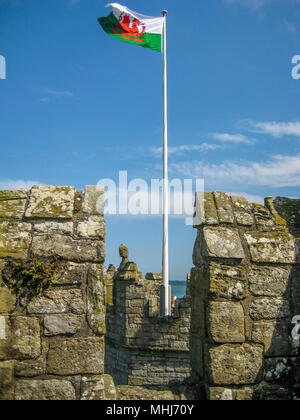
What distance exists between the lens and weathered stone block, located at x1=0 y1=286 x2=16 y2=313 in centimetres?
347

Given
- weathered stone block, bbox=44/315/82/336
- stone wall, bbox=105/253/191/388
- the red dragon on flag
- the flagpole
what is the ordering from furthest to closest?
stone wall, bbox=105/253/191/388 < the red dragon on flag < the flagpole < weathered stone block, bbox=44/315/82/336

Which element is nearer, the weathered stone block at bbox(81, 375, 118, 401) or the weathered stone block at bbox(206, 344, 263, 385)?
the weathered stone block at bbox(81, 375, 118, 401)

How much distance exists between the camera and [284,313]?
12.5 ft

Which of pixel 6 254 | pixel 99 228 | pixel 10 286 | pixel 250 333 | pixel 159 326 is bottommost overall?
pixel 159 326

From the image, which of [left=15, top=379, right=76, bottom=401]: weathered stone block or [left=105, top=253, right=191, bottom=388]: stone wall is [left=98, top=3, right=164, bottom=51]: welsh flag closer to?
[left=105, top=253, right=191, bottom=388]: stone wall

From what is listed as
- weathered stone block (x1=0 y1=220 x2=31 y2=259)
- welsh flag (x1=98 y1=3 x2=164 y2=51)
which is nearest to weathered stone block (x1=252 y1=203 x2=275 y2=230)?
weathered stone block (x1=0 y1=220 x2=31 y2=259)

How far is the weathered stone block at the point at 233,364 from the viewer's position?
3.57 meters

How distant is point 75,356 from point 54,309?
0.43m

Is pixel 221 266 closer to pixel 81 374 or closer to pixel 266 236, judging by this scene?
pixel 266 236

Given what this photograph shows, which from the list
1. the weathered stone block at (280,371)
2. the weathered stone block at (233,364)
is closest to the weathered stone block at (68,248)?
the weathered stone block at (233,364)

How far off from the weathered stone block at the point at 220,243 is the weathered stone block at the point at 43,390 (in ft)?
5.45

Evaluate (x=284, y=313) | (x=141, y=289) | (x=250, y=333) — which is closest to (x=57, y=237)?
(x=250, y=333)

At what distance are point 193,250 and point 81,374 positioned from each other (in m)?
1.62

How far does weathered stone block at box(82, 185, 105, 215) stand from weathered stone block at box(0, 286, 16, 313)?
973mm
